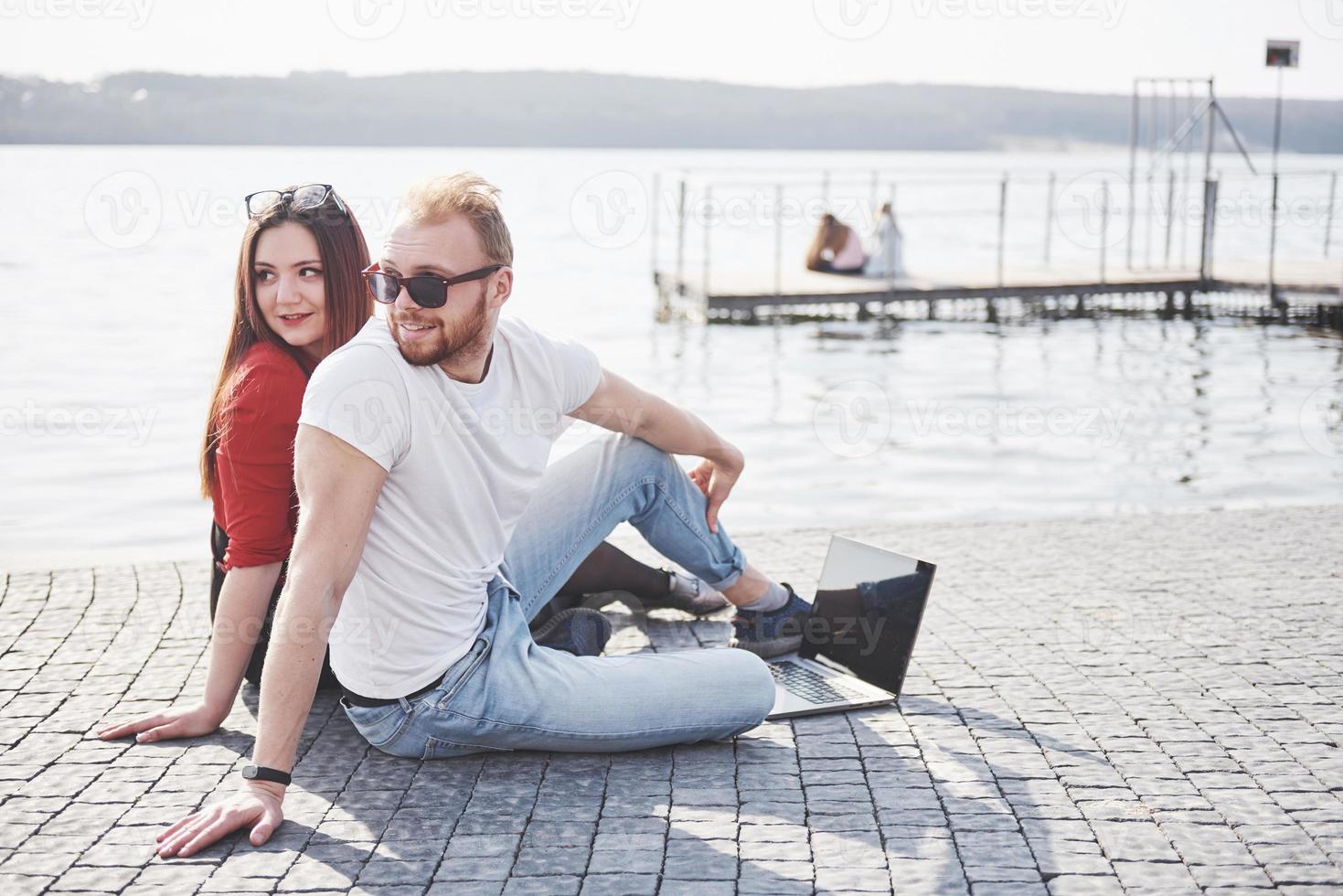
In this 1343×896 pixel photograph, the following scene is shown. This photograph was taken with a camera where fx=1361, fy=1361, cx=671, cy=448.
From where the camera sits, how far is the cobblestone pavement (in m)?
2.98

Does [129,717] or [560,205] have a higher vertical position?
[560,205]

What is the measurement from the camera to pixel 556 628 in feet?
13.6

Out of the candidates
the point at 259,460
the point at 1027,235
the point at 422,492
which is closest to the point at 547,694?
the point at 422,492

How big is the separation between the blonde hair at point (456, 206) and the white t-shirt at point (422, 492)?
0.30m

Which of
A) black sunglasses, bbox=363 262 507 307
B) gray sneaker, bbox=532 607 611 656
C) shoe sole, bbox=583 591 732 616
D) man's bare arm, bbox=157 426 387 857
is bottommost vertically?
shoe sole, bbox=583 591 732 616

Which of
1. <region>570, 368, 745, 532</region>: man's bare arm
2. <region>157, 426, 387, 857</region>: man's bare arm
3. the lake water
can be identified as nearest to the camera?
<region>157, 426, 387, 857</region>: man's bare arm

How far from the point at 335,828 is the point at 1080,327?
59.7ft

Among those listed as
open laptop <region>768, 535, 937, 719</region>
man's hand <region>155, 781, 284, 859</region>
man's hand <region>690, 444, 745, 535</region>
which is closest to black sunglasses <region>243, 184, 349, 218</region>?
man's hand <region>690, 444, 745, 535</region>

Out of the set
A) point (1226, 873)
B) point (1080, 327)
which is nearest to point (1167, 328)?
point (1080, 327)

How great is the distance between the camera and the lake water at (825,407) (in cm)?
855

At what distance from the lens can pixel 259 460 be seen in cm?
355

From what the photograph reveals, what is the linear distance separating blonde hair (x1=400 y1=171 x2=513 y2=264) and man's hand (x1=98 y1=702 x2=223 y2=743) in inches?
60.5

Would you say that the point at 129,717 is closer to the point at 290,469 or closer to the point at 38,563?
the point at 290,469

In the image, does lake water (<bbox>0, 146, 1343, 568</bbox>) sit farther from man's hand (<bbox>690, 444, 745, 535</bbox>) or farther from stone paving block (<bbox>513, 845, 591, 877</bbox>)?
stone paving block (<bbox>513, 845, 591, 877</bbox>)
